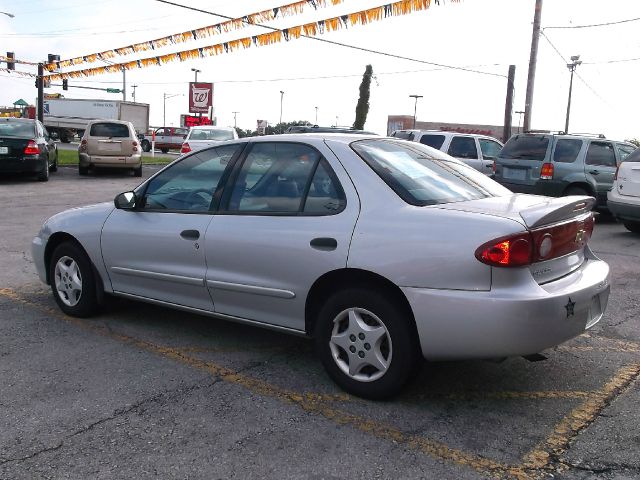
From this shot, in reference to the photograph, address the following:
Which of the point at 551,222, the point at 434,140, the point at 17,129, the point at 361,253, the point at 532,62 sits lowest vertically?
the point at 361,253

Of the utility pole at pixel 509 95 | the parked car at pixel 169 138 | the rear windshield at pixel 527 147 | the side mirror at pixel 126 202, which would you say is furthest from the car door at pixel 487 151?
the parked car at pixel 169 138

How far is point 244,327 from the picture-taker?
5102mm

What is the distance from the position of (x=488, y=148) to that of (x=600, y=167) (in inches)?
137

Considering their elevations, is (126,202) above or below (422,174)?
below

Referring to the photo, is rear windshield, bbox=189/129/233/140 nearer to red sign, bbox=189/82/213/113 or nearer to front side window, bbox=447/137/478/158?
front side window, bbox=447/137/478/158

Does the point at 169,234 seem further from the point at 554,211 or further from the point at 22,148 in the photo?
the point at 22,148

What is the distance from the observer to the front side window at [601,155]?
1227 centimetres

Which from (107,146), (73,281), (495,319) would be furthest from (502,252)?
(107,146)

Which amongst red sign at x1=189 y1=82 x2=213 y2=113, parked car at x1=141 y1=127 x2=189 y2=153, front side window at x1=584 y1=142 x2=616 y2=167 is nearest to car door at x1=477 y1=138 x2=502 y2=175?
front side window at x1=584 y1=142 x2=616 y2=167

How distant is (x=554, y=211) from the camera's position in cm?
355

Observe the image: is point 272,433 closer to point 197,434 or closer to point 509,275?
point 197,434

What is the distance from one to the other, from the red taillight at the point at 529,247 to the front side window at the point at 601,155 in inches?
369

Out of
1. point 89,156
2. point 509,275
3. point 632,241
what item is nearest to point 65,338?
point 509,275

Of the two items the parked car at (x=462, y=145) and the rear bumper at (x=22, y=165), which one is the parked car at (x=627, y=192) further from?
the rear bumper at (x=22, y=165)
